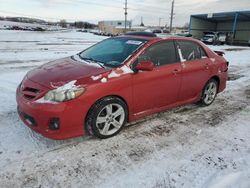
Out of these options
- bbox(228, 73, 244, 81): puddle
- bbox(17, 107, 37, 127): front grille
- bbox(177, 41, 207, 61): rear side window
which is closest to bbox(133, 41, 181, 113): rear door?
bbox(177, 41, 207, 61): rear side window

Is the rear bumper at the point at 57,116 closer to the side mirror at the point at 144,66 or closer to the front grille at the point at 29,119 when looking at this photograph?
the front grille at the point at 29,119

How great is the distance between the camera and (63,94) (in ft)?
10.5

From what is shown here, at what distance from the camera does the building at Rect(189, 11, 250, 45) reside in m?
36.2

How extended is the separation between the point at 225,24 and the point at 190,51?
137ft

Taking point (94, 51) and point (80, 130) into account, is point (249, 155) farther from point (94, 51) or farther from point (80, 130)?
point (94, 51)

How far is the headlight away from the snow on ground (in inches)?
28.1

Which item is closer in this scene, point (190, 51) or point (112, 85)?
point (112, 85)

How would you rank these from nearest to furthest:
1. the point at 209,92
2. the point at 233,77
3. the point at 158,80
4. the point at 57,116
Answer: the point at 57,116
the point at 158,80
the point at 209,92
the point at 233,77

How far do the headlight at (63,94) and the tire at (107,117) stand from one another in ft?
1.12

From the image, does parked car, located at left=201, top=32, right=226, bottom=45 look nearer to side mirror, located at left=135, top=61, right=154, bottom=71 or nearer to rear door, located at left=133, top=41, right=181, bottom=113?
rear door, located at left=133, top=41, right=181, bottom=113

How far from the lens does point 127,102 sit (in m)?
3.82

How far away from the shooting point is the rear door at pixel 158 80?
3.95 m

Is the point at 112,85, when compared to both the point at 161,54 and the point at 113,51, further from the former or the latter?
the point at 161,54

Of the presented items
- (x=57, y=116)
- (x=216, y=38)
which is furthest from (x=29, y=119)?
(x=216, y=38)
